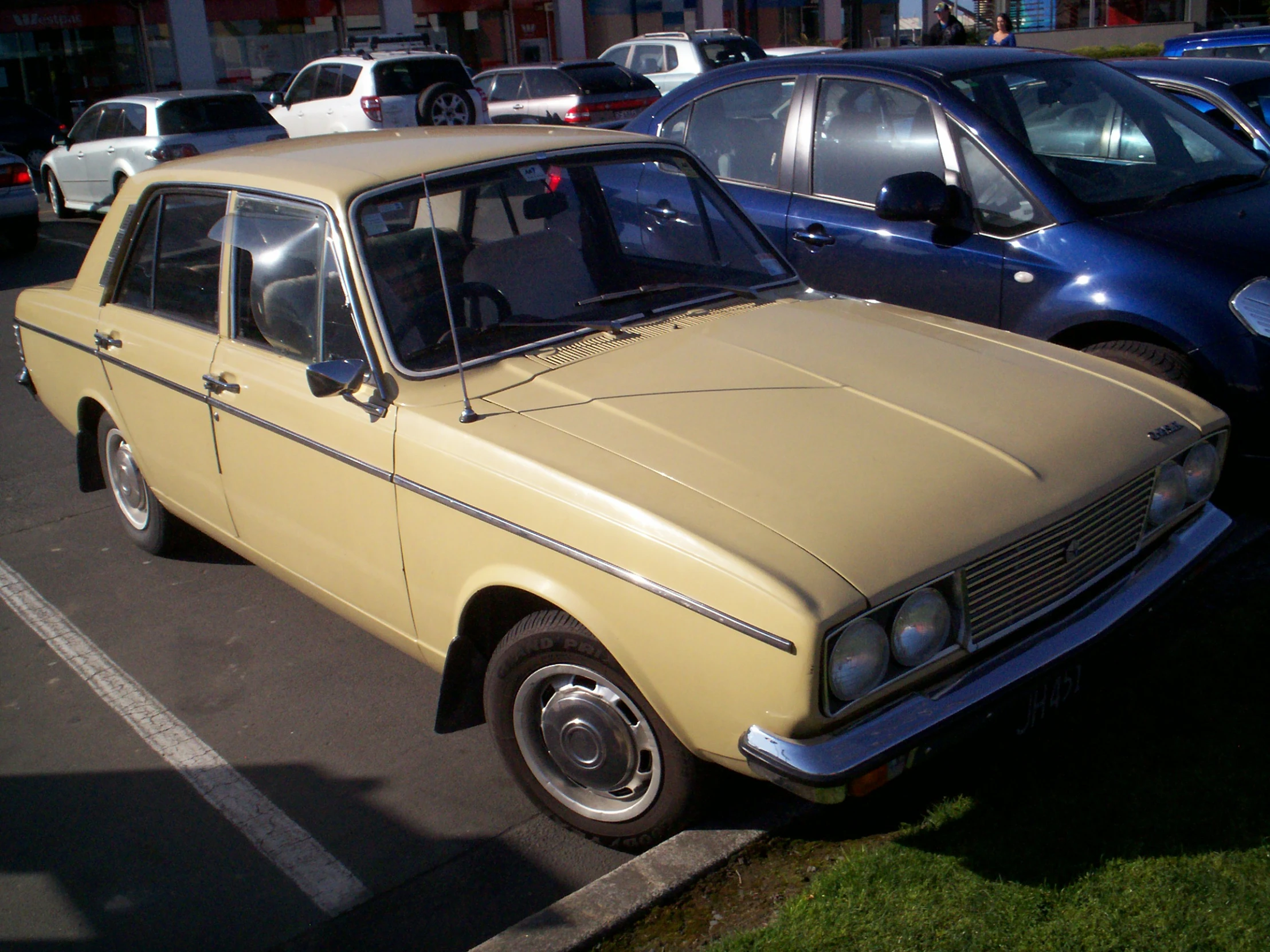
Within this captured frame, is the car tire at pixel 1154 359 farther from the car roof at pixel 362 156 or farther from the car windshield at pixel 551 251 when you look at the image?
the car roof at pixel 362 156

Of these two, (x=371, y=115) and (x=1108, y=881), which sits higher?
(x=371, y=115)

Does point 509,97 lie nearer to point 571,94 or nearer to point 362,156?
point 571,94

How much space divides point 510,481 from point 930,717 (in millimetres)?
1165

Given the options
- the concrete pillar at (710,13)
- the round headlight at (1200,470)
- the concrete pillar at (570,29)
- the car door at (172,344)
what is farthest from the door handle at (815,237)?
the concrete pillar at (710,13)

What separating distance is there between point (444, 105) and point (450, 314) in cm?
1468

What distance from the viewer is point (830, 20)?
38.4 metres

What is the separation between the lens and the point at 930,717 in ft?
8.86

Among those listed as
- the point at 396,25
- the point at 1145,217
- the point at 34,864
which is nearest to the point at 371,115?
the point at 396,25

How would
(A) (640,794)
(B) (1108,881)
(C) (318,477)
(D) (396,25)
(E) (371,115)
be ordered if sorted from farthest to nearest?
(D) (396,25)
(E) (371,115)
(C) (318,477)
(A) (640,794)
(B) (1108,881)

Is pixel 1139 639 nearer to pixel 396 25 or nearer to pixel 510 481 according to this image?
pixel 510 481

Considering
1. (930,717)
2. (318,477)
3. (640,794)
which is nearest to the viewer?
(930,717)

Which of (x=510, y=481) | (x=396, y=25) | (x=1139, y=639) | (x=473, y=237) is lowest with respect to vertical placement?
(x=1139, y=639)

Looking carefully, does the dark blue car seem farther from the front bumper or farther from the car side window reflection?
the car side window reflection

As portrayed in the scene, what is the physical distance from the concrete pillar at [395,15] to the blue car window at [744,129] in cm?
2355
